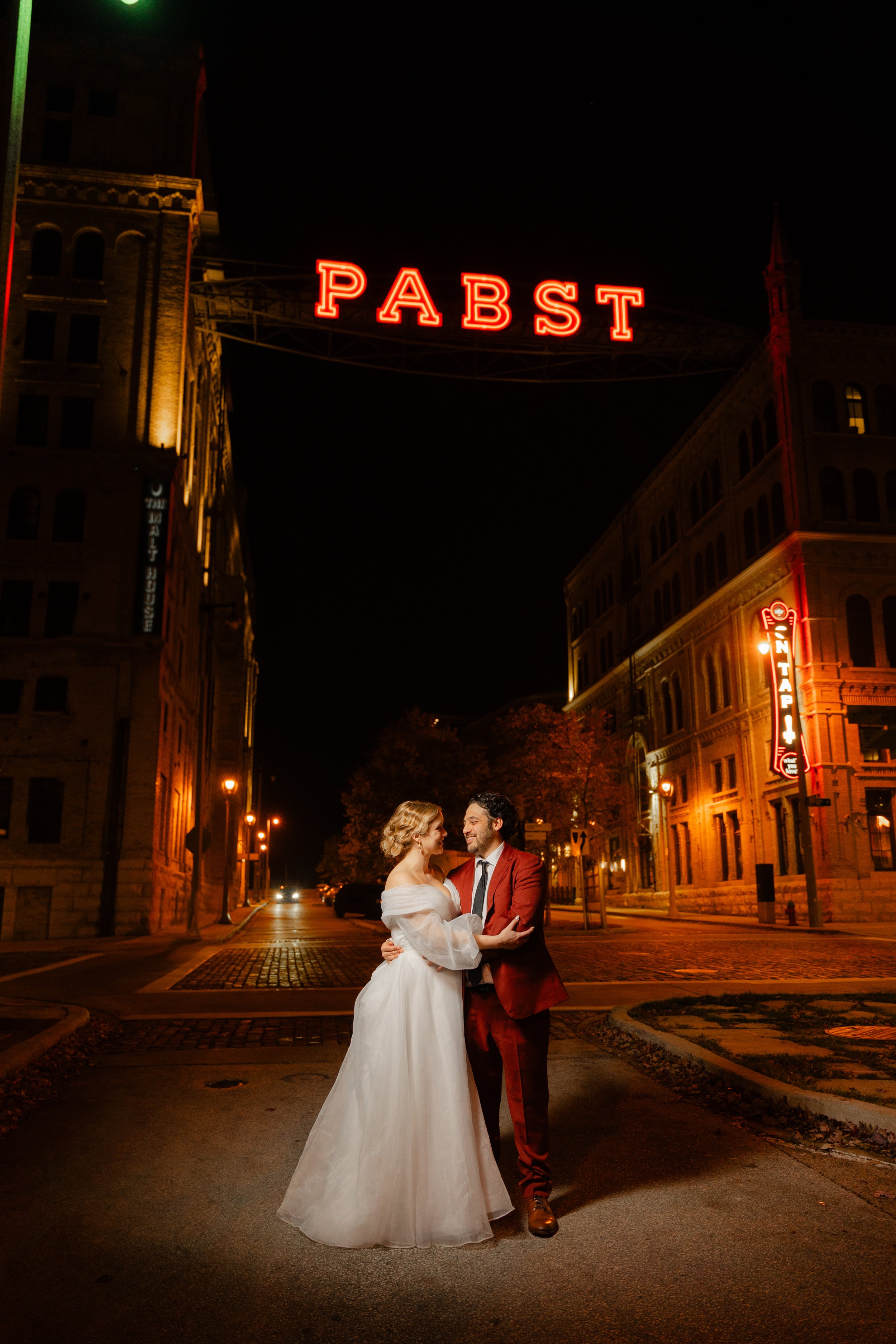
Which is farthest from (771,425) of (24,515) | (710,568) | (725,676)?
(24,515)

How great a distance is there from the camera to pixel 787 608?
1421 inches

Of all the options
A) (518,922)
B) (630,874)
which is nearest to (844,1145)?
(518,922)

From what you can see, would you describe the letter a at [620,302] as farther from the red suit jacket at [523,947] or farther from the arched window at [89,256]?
the red suit jacket at [523,947]

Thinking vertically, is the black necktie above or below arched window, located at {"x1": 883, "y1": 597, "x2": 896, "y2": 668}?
below

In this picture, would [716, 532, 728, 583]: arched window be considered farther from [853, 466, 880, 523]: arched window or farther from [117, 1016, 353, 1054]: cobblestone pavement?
[117, 1016, 353, 1054]: cobblestone pavement

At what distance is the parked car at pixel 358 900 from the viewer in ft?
134

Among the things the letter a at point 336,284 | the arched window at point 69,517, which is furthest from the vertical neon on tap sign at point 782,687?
the arched window at point 69,517

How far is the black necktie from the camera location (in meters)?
4.88

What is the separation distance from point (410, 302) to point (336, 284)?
2501mm

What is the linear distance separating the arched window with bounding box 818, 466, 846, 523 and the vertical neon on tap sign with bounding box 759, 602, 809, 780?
5140mm

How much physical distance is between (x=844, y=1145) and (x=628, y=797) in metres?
42.2

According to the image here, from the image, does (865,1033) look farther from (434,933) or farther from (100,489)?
(100,489)

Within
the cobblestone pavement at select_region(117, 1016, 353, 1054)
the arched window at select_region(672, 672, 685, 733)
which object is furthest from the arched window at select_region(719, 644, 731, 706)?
the cobblestone pavement at select_region(117, 1016, 353, 1054)

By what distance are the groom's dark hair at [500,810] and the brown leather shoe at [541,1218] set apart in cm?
165
